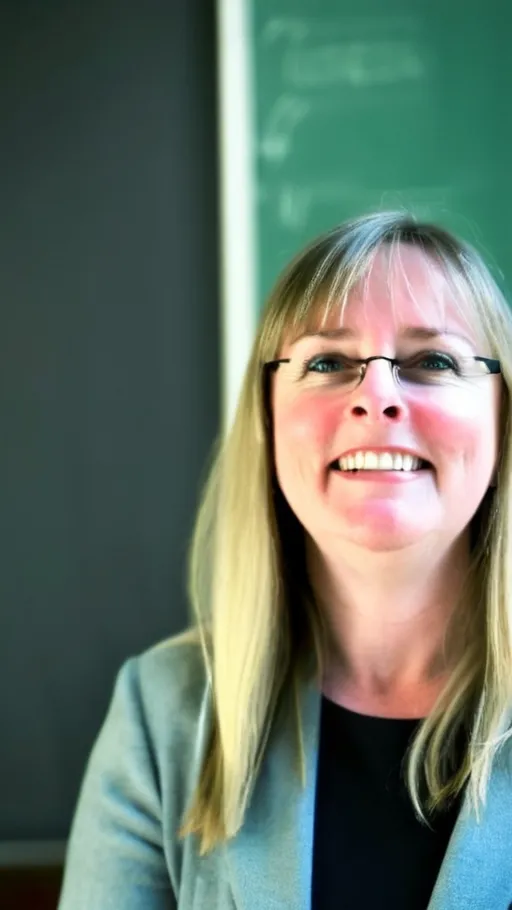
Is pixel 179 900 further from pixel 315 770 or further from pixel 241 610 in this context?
pixel 241 610

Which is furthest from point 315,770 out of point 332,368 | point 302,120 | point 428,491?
point 302,120

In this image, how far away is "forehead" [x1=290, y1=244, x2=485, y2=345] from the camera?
2.81 ft

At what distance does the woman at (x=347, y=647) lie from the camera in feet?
2.75

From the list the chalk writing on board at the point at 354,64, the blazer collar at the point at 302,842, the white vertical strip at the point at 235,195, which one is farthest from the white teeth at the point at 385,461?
the chalk writing on board at the point at 354,64

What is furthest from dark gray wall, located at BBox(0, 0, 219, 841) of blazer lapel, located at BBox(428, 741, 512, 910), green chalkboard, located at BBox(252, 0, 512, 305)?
blazer lapel, located at BBox(428, 741, 512, 910)

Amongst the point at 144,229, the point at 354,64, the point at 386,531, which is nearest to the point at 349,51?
the point at 354,64

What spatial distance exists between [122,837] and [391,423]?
587mm

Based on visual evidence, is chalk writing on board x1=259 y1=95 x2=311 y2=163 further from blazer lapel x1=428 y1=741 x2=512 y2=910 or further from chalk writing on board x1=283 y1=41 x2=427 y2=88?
blazer lapel x1=428 y1=741 x2=512 y2=910

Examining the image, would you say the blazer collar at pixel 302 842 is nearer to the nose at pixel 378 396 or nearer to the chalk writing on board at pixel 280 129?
the nose at pixel 378 396

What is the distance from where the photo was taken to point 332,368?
2.89 ft

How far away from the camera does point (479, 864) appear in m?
0.80

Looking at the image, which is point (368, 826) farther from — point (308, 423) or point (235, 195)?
point (235, 195)

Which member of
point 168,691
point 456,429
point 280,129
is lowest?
point 168,691

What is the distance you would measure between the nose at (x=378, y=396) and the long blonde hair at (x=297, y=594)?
10cm
